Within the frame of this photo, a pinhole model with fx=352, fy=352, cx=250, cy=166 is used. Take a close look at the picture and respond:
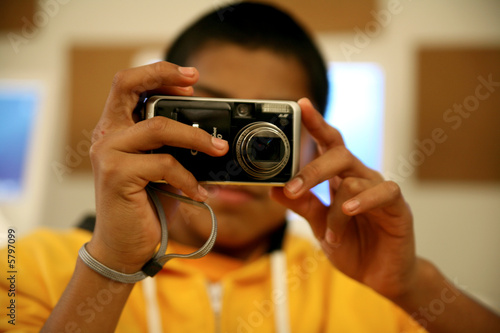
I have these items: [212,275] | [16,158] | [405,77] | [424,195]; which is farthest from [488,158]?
[16,158]

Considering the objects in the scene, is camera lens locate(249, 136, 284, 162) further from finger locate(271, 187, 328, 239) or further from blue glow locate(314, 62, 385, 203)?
blue glow locate(314, 62, 385, 203)

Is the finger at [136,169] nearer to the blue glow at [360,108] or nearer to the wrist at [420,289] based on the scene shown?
the wrist at [420,289]

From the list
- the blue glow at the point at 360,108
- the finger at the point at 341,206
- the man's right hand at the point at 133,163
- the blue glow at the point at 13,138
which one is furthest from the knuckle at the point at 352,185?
the blue glow at the point at 13,138

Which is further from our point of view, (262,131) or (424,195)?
(424,195)

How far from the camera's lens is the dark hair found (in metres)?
0.57

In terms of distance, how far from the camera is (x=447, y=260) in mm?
944

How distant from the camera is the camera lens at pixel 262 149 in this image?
349mm

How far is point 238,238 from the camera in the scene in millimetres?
569

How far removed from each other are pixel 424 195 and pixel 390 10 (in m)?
0.51

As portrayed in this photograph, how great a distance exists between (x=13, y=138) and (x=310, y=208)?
2.68 feet

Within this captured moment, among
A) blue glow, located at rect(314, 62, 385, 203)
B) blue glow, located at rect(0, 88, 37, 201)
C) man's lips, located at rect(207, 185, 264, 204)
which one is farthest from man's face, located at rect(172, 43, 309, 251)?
blue glow, located at rect(0, 88, 37, 201)

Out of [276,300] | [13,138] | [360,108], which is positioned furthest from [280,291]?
[13,138]

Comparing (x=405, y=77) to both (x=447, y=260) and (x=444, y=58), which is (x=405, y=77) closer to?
(x=444, y=58)

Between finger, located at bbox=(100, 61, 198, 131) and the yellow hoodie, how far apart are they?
274mm
